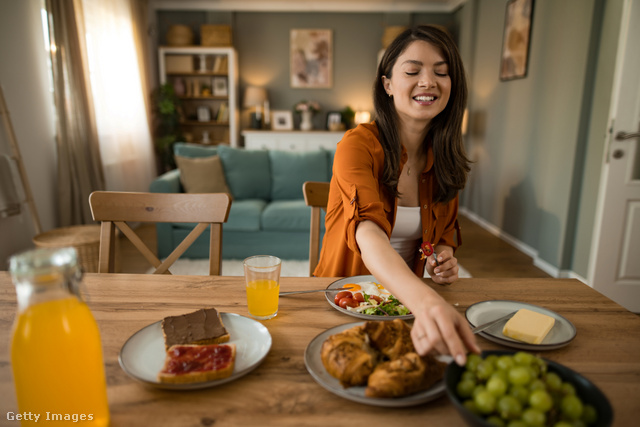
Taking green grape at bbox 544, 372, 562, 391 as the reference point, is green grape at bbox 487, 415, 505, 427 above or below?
below

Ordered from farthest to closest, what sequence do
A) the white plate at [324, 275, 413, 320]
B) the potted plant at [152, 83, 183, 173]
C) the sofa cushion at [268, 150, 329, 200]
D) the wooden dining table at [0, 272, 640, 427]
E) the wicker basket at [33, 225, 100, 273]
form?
the potted plant at [152, 83, 183, 173]
the sofa cushion at [268, 150, 329, 200]
the wicker basket at [33, 225, 100, 273]
the white plate at [324, 275, 413, 320]
the wooden dining table at [0, 272, 640, 427]

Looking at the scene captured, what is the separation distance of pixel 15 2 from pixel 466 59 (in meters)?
4.76

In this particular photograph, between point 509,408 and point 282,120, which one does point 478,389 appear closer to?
point 509,408

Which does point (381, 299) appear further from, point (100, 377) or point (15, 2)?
point (15, 2)

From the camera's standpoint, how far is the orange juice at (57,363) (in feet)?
1.55

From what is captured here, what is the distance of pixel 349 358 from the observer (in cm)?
60

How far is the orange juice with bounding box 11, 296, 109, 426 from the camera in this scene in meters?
0.47

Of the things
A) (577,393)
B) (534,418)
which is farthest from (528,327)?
(534,418)

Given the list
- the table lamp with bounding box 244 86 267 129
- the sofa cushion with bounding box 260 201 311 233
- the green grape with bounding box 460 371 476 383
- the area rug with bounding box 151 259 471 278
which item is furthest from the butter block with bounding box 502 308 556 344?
the table lamp with bounding box 244 86 267 129

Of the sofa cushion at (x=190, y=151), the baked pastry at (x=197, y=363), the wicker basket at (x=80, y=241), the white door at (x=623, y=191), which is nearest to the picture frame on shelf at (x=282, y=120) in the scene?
the sofa cushion at (x=190, y=151)

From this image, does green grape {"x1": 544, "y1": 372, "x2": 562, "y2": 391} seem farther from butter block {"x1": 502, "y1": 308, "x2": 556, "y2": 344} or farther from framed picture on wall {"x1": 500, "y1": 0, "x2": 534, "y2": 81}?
framed picture on wall {"x1": 500, "y1": 0, "x2": 534, "y2": 81}

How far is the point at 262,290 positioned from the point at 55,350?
0.41 metres

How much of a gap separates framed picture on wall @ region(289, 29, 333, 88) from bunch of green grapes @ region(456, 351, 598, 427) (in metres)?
6.05

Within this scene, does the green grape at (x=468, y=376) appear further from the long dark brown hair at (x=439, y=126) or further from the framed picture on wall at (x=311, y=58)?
the framed picture on wall at (x=311, y=58)
